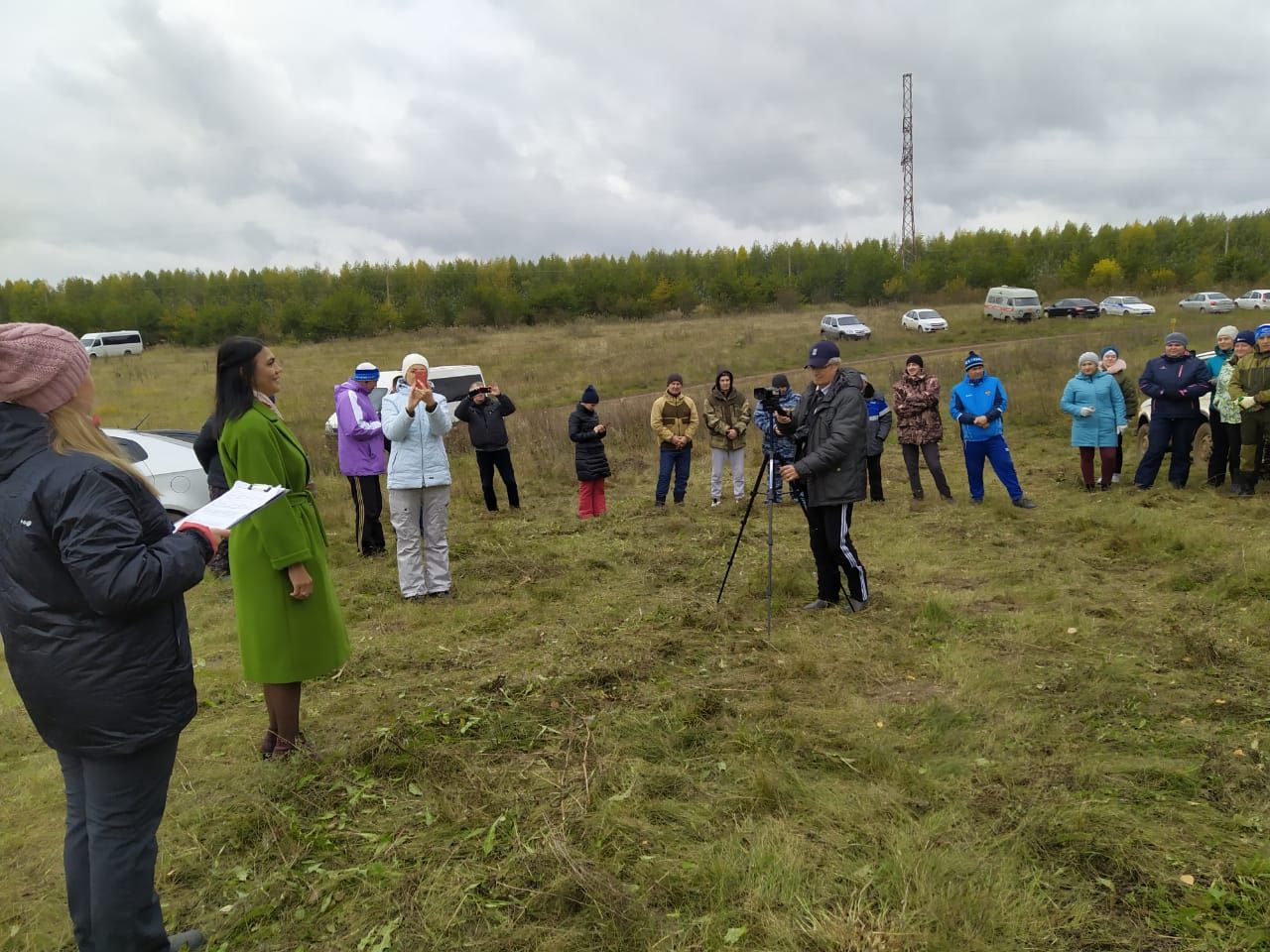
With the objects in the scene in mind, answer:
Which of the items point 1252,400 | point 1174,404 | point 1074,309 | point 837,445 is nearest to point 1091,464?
point 1174,404

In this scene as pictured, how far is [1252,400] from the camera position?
779 centimetres

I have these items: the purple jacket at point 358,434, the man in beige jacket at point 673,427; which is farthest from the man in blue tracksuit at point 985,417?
the purple jacket at point 358,434

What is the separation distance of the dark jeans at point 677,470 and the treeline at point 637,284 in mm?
54214

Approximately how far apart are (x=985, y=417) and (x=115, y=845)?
8.30 metres

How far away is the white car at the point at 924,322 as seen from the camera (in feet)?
118

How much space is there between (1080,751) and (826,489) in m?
2.33

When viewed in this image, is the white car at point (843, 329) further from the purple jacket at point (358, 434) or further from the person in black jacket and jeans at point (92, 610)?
the person in black jacket and jeans at point (92, 610)

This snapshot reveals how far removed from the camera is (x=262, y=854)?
9.98 feet

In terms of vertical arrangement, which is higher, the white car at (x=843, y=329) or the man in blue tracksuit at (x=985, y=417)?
the white car at (x=843, y=329)

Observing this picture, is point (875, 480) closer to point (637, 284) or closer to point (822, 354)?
point (822, 354)

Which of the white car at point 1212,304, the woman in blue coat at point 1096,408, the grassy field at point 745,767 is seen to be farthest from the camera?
the white car at point 1212,304

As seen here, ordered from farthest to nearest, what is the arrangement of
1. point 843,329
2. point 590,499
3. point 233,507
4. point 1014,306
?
1. point 1014,306
2. point 843,329
3. point 590,499
4. point 233,507

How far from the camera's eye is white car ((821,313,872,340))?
34688 millimetres

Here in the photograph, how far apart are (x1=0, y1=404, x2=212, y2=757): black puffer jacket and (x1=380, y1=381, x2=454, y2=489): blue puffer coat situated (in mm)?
3762
